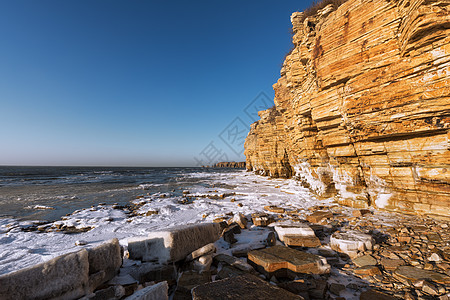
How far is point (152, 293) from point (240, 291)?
123cm

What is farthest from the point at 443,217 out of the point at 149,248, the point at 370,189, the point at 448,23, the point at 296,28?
the point at 296,28

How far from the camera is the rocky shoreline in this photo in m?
2.64

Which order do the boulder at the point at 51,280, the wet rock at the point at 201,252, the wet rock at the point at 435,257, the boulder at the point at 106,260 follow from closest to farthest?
the boulder at the point at 51,280 < the boulder at the point at 106,260 < the wet rock at the point at 435,257 < the wet rock at the point at 201,252

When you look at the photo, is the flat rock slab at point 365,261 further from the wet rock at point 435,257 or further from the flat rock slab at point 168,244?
the flat rock slab at point 168,244

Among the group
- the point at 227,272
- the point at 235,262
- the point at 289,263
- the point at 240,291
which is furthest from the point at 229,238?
the point at 240,291

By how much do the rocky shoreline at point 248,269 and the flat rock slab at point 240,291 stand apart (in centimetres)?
1

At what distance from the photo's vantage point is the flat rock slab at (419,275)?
10.6ft

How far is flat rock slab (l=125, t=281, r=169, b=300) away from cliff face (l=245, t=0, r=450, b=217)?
8.68 meters

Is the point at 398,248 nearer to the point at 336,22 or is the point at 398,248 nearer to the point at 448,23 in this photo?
the point at 448,23

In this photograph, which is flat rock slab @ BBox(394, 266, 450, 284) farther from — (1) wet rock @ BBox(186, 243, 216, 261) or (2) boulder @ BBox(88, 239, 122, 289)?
(2) boulder @ BBox(88, 239, 122, 289)

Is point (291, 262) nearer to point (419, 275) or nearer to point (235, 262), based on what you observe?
point (235, 262)

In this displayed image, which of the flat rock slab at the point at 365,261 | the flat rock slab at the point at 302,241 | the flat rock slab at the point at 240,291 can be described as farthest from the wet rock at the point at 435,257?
the flat rock slab at the point at 240,291

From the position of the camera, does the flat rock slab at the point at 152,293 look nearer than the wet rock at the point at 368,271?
Yes

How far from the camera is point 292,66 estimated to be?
45.6 ft
